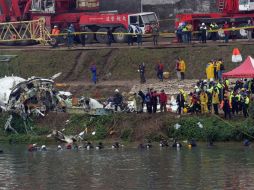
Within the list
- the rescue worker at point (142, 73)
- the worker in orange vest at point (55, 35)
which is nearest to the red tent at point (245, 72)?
the rescue worker at point (142, 73)

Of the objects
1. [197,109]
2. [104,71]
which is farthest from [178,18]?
[197,109]

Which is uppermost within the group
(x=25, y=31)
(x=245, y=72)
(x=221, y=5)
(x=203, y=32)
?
(x=221, y=5)

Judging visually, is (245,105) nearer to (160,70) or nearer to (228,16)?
(160,70)

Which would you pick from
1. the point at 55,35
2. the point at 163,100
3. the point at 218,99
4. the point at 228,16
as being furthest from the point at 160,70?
the point at 55,35

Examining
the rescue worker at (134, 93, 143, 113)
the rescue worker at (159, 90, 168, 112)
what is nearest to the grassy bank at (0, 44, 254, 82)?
the rescue worker at (134, 93, 143, 113)

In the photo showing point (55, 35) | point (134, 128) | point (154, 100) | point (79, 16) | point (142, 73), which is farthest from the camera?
point (79, 16)

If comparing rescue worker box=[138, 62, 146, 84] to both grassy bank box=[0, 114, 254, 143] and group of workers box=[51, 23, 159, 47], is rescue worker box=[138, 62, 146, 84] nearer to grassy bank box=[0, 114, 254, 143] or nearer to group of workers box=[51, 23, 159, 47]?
group of workers box=[51, 23, 159, 47]

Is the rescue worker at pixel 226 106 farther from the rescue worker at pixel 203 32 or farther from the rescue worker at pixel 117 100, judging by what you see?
the rescue worker at pixel 203 32

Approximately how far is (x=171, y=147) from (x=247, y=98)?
389cm

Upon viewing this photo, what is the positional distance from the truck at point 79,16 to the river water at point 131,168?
2247 cm

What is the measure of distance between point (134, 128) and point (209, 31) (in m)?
17.4

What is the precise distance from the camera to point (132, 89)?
57312 mm

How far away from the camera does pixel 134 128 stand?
162ft

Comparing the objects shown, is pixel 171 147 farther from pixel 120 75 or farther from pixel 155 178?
pixel 120 75
